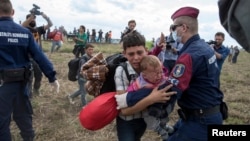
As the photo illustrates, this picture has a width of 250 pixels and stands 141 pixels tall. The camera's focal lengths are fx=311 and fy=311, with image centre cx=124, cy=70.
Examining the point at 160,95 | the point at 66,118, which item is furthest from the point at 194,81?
the point at 66,118

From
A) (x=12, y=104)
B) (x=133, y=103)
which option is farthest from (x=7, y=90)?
(x=133, y=103)

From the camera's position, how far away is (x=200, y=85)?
2.94 meters

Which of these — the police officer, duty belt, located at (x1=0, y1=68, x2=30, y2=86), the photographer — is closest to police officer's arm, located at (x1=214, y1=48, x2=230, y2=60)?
the photographer

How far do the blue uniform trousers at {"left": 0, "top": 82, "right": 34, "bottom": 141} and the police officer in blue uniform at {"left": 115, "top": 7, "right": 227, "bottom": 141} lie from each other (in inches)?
74.8

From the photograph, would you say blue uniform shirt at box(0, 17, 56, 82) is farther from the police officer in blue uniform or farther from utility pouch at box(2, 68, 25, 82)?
the police officer in blue uniform

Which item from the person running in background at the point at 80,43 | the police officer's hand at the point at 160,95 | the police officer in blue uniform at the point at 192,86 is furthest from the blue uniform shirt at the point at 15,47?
the person running in background at the point at 80,43

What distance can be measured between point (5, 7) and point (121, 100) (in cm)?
223

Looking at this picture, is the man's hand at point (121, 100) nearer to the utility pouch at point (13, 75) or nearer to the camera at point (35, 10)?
the utility pouch at point (13, 75)

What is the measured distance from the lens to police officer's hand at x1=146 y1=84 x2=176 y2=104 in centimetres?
277

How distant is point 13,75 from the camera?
4.13 m

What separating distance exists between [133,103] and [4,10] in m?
2.35

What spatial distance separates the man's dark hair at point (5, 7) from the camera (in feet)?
13.5

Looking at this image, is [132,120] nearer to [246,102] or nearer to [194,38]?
[194,38]

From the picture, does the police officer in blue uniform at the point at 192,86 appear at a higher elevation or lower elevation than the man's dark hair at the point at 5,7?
lower
